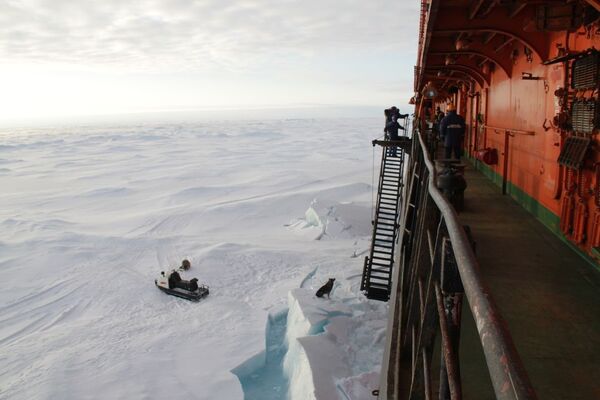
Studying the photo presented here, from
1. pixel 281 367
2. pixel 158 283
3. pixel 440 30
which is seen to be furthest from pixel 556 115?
pixel 158 283

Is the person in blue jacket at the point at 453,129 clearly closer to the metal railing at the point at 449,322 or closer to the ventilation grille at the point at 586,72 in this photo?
the ventilation grille at the point at 586,72

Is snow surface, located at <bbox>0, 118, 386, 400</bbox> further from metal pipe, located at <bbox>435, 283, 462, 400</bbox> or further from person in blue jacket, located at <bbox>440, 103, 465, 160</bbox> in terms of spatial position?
metal pipe, located at <bbox>435, 283, 462, 400</bbox>

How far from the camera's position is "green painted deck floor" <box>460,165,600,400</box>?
311cm

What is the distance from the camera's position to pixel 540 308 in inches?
165

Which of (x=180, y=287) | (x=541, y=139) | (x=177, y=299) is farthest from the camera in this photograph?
(x=180, y=287)

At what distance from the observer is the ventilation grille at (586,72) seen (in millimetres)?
Result: 4938

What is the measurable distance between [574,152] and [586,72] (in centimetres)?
101

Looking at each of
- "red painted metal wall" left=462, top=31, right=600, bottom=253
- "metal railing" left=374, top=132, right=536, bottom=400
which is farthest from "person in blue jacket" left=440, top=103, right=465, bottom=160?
"metal railing" left=374, top=132, right=536, bottom=400

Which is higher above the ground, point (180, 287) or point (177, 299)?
point (180, 287)

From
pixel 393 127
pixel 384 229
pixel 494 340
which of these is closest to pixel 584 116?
pixel 494 340

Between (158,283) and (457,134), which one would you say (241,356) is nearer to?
(158,283)

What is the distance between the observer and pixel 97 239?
32.0m

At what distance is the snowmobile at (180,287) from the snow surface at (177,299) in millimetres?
473

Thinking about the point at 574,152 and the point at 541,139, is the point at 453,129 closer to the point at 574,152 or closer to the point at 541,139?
the point at 541,139
